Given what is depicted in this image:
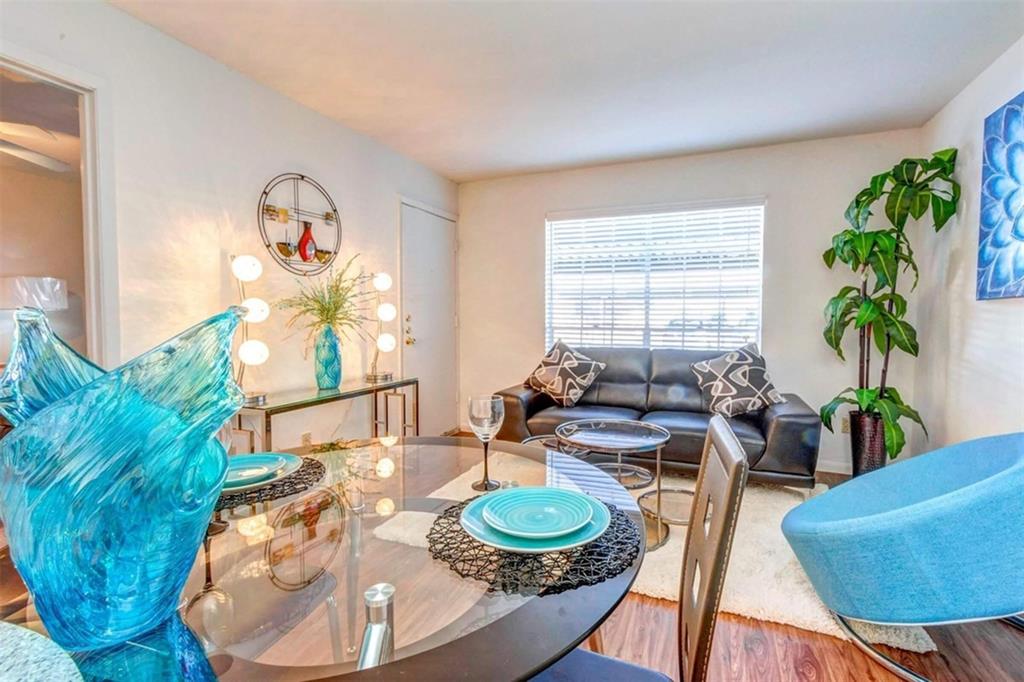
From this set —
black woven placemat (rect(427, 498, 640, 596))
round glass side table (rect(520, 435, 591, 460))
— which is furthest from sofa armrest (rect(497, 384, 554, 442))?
black woven placemat (rect(427, 498, 640, 596))

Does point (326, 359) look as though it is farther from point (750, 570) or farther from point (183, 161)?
point (750, 570)

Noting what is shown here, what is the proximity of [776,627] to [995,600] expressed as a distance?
0.64 m

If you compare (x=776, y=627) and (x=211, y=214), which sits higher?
(x=211, y=214)

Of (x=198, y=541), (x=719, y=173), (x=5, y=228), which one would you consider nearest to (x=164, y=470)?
(x=198, y=541)

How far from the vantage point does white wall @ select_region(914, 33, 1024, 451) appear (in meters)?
2.31

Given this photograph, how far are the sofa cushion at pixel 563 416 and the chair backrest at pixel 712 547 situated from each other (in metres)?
2.26

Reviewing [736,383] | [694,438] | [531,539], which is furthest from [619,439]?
[531,539]

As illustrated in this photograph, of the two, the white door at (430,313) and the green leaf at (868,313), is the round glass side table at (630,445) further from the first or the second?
the white door at (430,313)

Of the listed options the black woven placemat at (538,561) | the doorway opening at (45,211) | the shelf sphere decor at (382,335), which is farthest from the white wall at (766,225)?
the black woven placemat at (538,561)

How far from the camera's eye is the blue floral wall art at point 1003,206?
2197 millimetres

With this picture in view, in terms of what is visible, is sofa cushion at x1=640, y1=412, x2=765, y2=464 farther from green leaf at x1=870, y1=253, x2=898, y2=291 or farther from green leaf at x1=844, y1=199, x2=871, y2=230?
green leaf at x1=844, y1=199, x2=871, y2=230

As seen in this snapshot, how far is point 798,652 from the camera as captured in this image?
165 cm

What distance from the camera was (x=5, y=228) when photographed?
2.16 m

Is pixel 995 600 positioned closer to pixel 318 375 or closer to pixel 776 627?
pixel 776 627
